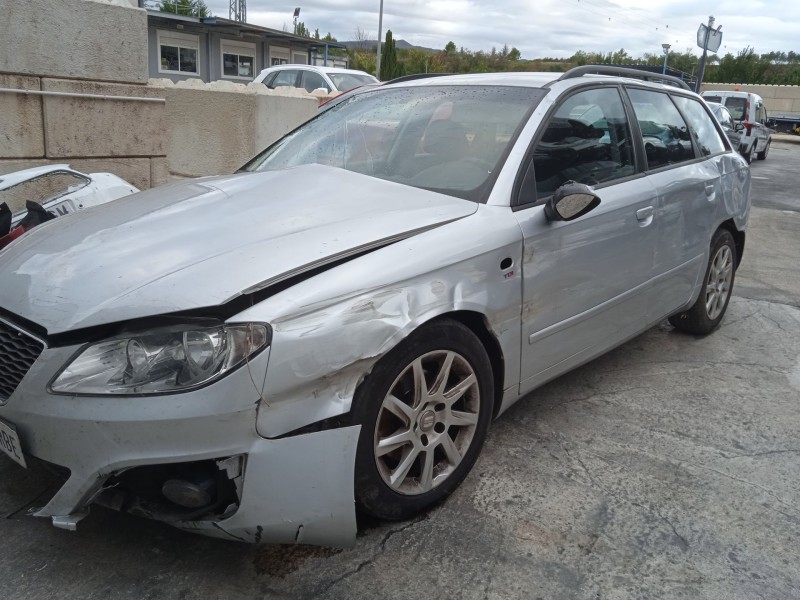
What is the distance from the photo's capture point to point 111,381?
2031 mm

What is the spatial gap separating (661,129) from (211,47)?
32.5m

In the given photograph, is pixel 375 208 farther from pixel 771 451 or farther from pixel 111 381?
pixel 771 451

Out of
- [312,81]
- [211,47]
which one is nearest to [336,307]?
[312,81]

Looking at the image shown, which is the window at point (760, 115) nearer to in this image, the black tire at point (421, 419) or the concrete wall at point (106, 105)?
the concrete wall at point (106, 105)

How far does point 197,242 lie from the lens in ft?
7.93

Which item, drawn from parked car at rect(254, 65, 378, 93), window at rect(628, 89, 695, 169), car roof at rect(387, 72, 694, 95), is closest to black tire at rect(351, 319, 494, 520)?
car roof at rect(387, 72, 694, 95)

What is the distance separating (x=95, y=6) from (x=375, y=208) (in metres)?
4.15

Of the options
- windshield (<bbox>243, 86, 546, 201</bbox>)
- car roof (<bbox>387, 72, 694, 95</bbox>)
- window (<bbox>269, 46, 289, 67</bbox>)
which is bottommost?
windshield (<bbox>243, 86, 546, 201</bbox>)

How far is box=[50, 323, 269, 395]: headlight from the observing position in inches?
79.0

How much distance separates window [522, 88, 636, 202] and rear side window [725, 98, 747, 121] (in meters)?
18.4

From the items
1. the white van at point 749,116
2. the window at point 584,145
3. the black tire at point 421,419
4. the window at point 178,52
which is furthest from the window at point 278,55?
the black tire at point 421,419

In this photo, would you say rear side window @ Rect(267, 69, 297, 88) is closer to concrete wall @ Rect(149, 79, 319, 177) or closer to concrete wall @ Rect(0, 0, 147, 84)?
concrete wall @ Rect(149, 79, 319, 177)

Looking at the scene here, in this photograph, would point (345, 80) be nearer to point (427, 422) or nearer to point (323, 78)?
point (323, 78)

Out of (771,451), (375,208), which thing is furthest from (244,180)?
(771,451)
